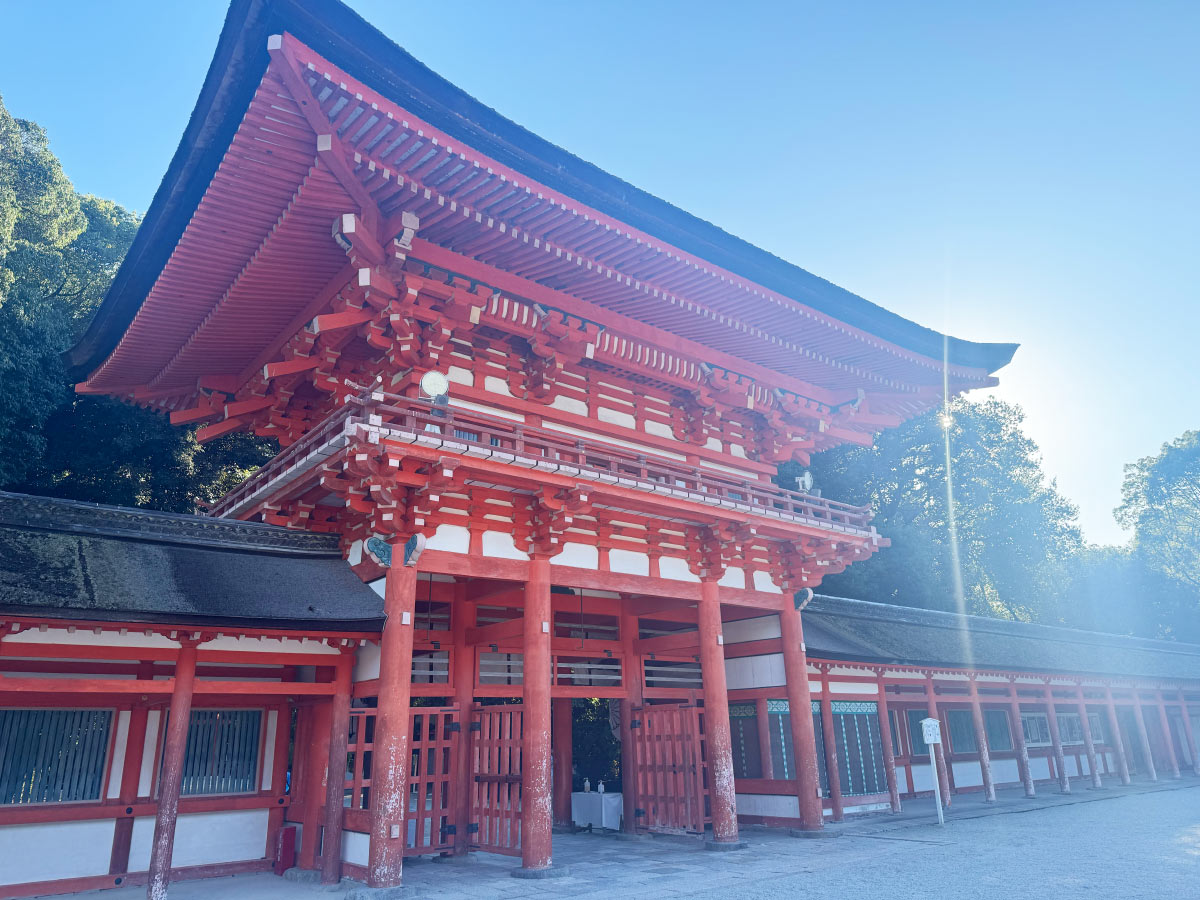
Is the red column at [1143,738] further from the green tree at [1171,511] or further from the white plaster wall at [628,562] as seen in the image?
the green tree at [1171,511]

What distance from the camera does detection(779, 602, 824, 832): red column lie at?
519 inches

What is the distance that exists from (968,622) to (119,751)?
21.8 m

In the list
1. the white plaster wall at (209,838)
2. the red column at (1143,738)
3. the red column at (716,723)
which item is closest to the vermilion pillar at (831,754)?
the red column at (716,723)

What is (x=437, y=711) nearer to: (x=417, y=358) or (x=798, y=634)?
(x=417, y=358)

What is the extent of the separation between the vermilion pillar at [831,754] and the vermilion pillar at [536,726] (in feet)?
22.2

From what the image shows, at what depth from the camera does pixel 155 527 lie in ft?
33.8

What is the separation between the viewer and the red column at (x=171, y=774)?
8570 mm

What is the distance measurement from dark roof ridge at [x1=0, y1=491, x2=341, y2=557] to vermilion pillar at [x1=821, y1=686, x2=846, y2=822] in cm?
979

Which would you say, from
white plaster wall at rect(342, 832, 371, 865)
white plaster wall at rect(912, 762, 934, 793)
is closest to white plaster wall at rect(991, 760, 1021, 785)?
white plaster wall at rect(912, 762, 934, 793)

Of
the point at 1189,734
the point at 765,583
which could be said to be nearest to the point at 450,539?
the point at 765,583

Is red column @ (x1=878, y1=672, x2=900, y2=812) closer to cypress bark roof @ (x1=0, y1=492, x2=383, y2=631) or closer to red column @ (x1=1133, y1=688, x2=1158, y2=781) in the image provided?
cypress bark roof @ (x1=0, y1=492, x2=383, y2=631)

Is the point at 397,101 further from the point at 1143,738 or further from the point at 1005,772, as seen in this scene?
the point at 1143,738

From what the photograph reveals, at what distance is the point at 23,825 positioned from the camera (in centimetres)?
915

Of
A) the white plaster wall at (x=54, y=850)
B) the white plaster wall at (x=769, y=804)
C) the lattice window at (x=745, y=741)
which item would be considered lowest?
the white plaster wall at (x=769, y=804)
